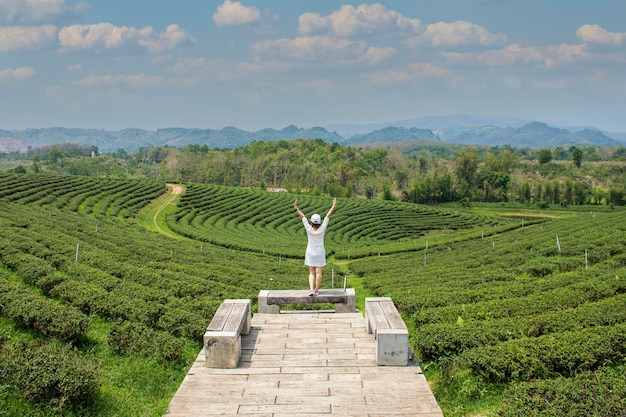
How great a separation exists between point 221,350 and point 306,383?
1446mm

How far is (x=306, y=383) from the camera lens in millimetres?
7188

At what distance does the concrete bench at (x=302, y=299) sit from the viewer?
10648 millimetres

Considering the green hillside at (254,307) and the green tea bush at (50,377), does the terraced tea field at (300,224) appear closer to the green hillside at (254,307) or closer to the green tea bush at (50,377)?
the green hillside at (254,307)

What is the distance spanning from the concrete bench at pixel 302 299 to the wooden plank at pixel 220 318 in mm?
1559

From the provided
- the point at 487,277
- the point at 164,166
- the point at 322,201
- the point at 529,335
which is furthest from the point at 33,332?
the point at 164,166

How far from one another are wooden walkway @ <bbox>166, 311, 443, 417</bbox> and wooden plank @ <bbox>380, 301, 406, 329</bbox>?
58 cm

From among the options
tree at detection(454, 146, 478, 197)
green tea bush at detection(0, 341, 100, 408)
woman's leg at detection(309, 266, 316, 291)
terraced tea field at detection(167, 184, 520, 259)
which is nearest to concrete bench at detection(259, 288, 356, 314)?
woman's leg at detection(309, 266, 316, 291)

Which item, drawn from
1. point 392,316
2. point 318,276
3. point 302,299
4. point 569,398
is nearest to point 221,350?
point 392,316

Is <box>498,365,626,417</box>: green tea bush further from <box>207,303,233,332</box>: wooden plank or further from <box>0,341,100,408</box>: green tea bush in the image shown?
<box>0,341,100,408</box>: green tea bush

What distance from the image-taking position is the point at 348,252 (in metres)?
40.8

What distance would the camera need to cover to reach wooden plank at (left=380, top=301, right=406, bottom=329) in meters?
8.12

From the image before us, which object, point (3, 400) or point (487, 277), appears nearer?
point (3, 400)

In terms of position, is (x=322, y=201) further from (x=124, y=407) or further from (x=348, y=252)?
(x=124, y=407)

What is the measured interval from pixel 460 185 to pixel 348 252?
8760 centimetres
